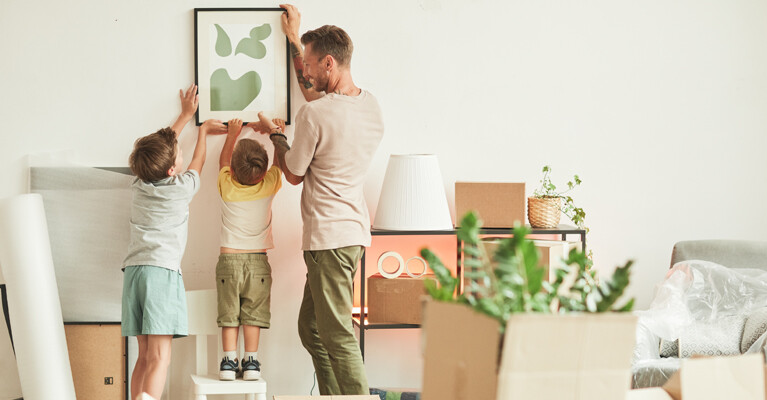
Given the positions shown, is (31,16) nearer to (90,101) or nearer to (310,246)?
(90,101)

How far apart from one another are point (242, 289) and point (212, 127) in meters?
0.70

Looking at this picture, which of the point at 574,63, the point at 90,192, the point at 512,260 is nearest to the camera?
the point at 512,260

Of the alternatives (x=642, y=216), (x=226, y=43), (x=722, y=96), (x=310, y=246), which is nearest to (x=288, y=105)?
(x=226, y=43)

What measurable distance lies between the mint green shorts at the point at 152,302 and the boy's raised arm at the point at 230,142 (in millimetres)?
527

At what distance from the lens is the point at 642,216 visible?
348cm

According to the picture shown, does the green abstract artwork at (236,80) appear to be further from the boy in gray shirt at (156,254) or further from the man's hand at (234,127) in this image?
the boy in gray shirt at (156,254)

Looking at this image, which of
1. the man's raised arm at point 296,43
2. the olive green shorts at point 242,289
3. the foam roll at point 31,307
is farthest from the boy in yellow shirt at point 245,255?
the foam roll at point 31,307

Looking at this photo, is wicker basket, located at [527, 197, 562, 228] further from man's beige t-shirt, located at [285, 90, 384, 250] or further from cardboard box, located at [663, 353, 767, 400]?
cardboard box, located at [663, 353, 767, 400]

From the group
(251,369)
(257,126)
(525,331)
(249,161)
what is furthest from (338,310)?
(525,331)

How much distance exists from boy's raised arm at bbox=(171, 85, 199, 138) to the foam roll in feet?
2.12

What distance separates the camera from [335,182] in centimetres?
286

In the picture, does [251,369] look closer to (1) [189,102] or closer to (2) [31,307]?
(2) [31,307]

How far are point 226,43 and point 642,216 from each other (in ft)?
6.68

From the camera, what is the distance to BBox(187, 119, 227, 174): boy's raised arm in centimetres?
315
